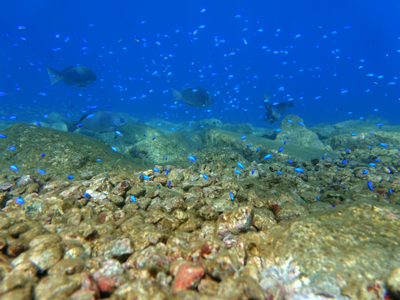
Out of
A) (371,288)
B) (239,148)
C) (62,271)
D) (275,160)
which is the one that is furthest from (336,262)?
(239,148)

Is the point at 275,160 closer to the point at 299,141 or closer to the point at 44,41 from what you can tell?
the point at 299,141

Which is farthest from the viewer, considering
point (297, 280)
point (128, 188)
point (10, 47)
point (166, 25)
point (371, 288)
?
point (166, 25)

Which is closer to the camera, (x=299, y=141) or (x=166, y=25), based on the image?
(x=299, y=141)

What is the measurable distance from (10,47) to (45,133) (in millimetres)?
93255

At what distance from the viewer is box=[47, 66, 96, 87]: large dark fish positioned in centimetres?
818

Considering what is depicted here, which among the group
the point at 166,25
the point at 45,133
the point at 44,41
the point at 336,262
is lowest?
the point at 336,262

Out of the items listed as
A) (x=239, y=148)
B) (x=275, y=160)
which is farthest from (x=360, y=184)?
(x=239, y=148)

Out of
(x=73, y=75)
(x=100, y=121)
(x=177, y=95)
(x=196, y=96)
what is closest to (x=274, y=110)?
(x=196, y=96)

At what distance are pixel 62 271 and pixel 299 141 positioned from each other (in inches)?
421

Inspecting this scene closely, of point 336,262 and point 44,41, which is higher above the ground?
point 44,41

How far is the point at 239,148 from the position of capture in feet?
24.0

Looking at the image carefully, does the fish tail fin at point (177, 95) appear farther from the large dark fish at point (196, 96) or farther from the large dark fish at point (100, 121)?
the large dark fish at point (100, 121)

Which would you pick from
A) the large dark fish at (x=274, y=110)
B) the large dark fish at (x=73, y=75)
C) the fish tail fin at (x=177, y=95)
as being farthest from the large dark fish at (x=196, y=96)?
the large dark fish at (x=73, y=75)

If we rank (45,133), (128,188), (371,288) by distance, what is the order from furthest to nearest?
(45,133), (128,188), (371,288)
